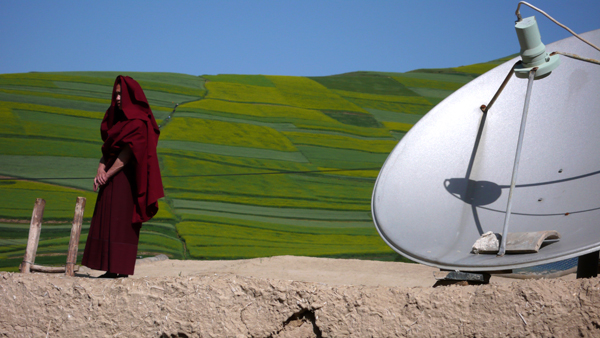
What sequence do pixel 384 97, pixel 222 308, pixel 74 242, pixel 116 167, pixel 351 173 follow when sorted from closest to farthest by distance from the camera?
→ pixel 222 308, pixel 116 167, pixel 74 242, pixel 351 173, pixel 384 97

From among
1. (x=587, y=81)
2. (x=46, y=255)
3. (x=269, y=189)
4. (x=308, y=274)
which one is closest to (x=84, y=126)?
(x=269, y=189)

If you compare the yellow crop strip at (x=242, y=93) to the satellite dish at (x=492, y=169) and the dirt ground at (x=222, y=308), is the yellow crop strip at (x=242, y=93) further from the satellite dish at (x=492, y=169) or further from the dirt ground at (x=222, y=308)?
the dirt ground at (x=222, y=308)

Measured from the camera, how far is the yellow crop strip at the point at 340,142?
13.6 meters

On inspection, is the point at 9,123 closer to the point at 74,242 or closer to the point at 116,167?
the point at 74,242

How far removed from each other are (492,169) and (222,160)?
8.23m

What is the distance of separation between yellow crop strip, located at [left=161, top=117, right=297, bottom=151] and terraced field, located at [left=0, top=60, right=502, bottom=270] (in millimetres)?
50

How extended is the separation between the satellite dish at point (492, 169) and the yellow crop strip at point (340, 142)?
29.4 feet

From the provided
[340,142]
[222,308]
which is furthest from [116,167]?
[340,142]

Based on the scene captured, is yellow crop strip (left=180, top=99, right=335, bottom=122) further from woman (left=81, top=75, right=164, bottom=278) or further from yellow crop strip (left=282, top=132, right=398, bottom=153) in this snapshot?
woman (left=81, top=75, right=164, bottom=278)

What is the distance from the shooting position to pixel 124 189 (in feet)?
12.2

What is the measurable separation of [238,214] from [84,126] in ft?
17.7

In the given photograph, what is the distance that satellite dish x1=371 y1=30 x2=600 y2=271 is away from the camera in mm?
3564

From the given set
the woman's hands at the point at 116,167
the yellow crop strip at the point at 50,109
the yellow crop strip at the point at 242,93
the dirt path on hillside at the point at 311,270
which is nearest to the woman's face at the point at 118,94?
the woman's hands at the point at 116,167

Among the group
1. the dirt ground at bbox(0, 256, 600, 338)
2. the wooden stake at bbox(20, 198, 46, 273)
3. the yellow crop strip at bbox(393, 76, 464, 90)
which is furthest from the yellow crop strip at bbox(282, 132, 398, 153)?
the dirt ground at bbox(0, 256, 600, 338)
